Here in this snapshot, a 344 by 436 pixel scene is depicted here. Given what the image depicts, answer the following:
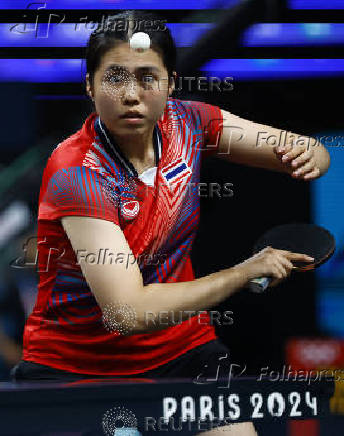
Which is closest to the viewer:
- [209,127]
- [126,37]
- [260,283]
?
[260,283]

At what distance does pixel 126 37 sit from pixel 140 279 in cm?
79

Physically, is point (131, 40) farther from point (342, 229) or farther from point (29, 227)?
point (342, 229)

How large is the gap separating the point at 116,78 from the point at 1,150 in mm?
786

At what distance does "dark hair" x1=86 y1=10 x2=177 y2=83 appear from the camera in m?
2.51

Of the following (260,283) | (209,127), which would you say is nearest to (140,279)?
(260,283)

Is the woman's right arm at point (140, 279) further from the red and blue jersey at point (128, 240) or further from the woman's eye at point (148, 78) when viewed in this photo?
the woman's eye at point (148, 78)

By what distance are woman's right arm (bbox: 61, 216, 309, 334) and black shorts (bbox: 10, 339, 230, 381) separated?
275mm

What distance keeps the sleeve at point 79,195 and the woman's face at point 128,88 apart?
225mm

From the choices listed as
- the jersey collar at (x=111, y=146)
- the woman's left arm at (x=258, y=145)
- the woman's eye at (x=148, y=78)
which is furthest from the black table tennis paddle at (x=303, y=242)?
the woman's eye at (x=148, y=78)

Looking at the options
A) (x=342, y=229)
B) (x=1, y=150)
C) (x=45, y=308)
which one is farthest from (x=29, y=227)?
(x=342, y=229)

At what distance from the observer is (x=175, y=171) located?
2.73m

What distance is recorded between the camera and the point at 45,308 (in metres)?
2.66

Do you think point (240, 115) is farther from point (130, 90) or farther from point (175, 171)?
point (130, 90)

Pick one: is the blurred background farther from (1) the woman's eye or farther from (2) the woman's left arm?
(1) the woman's eye
